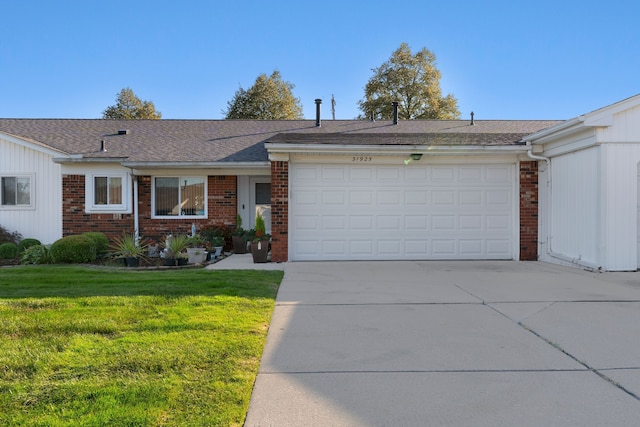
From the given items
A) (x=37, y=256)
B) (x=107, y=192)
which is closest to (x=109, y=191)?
(x=107, y=192)

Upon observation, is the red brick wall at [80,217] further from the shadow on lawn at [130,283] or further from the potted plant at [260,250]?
the potted plant at [260,250]

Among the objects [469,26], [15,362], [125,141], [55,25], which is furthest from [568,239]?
[55,25]

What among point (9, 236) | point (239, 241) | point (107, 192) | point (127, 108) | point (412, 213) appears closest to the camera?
point (412, 213)

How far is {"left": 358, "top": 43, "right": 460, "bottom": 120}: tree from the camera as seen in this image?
3359 cm

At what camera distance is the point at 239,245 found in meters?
12.4

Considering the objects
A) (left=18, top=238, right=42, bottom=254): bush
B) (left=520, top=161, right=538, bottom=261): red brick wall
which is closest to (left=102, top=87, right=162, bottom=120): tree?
(left=18, top=238, right=42, bottom=254): bush

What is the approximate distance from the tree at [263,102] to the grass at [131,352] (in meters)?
29.4

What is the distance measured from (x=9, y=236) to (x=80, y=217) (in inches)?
76.8

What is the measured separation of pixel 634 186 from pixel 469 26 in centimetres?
871

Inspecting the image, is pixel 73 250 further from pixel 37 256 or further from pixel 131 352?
pixel 131 352

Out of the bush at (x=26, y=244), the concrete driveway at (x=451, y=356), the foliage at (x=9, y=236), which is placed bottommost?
the concrete driveway at (x=451, y=356)

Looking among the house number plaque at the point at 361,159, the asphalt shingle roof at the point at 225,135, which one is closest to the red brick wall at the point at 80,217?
the asphalt shingle roof at the point at 225,135

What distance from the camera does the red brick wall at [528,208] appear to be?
10883 mm

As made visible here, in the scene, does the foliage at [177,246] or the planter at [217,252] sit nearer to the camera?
the foliage at [177,246]
